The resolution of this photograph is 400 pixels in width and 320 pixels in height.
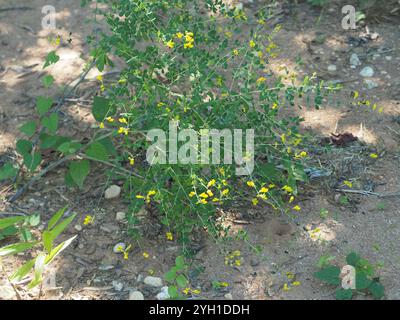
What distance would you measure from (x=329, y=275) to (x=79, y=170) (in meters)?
1.44

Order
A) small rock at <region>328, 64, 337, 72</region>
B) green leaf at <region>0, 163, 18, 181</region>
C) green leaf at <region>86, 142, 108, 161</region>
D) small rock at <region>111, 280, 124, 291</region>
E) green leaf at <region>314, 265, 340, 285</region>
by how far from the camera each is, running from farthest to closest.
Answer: small rock at <region>328, 64, 337, 72</region> → green leaf at <region>0, 163, 18, 181</region> → green leaf at <region>86, 142, 108, 161</region> → small rock at <region>111, 280, 124, 291</region> → green leaf at <region>314, 265, 340, 285</region>

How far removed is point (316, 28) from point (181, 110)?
6.36ft

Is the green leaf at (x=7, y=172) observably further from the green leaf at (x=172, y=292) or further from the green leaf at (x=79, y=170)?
the green leaf at (x=172, y=292)

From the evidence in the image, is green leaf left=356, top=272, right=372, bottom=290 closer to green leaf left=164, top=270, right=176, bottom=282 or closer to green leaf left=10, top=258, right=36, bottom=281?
green leaf left=164, top=270, right=176, bottom=282

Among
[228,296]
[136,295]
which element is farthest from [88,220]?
[228,296]

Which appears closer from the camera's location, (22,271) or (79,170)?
(22,271)

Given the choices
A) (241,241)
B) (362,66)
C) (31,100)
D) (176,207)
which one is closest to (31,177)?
(31,100)

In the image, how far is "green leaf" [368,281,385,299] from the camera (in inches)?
119

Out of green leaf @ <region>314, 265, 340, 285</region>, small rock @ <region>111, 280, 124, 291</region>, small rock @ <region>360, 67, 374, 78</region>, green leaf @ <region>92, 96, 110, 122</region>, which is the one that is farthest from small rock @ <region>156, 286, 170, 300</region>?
small rock @ <region>360, 67, 374, 78</region>

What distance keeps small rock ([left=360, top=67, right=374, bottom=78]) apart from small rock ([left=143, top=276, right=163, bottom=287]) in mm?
2126

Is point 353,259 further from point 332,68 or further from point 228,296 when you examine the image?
point 332,68

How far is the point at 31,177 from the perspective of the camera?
3.84 metres

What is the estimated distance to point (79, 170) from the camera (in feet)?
11.9

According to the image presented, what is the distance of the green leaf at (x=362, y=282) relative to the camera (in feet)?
9.97
